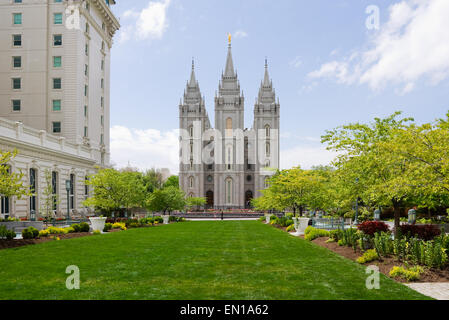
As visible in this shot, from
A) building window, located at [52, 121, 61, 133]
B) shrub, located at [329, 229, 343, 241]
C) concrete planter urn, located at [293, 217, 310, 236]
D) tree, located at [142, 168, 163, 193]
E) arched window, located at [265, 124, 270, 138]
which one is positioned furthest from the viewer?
arched window, located at [265, 124, 270, 138]

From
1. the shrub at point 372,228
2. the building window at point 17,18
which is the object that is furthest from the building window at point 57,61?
the shrub at point 372,228

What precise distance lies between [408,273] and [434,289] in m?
0.92

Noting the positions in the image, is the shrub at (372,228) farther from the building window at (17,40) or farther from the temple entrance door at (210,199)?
the temple entrance door at (210,199)

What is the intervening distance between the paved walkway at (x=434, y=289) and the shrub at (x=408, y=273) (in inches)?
12.5

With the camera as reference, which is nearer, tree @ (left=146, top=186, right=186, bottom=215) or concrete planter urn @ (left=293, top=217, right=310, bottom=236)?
concrete planter urn @ (left=293, top=217, right=310, bottom=236)

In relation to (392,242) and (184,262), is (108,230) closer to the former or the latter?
(184,262)

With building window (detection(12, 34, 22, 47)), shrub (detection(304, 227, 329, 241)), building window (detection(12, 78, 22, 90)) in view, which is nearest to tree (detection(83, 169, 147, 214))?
shrub (detection(304, 227, 329, 241))

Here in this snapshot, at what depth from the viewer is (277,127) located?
9219cm

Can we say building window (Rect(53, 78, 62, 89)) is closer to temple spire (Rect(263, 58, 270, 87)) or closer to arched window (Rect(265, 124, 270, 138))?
arched window (Rect(265, 124, 270, 138))

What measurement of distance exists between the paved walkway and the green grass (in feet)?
1.25

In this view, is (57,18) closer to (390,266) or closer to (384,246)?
(384,246)

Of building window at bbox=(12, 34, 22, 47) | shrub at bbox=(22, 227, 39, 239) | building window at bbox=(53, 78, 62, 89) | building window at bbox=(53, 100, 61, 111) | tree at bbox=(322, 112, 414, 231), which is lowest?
shrub at bbox=(22, 227, 39, 239)

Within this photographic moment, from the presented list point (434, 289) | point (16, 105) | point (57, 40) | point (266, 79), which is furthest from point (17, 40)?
point (266, 79)

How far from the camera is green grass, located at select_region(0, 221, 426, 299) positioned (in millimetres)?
7984
